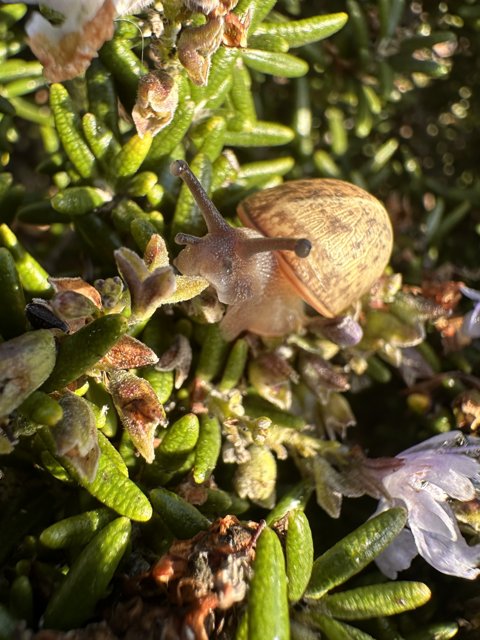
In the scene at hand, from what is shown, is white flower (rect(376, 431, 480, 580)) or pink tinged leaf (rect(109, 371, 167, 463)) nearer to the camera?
pink tinged leaf (rect(109, 371, 167, 463))

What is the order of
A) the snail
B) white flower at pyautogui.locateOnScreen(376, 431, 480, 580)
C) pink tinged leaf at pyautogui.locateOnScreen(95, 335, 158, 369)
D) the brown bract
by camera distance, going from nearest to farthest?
the brown bract, pink tinged leaf at pyautogui.locateOnScreen(95, 335, 158, 369), white flower at pyautogui.locateOnScreen(376, 431, 480, 580), the snail

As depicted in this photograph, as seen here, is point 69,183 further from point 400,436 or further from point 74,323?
point 400,436

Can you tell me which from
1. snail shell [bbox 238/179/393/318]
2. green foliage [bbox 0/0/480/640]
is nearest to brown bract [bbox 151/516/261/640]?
green foliage [bbox 0/0/480/640]

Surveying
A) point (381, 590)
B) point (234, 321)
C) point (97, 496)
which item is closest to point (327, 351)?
point (234, 321)

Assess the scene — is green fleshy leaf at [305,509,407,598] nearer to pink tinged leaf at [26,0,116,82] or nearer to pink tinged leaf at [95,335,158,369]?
pink tinged leaf at [95,335,158,369]

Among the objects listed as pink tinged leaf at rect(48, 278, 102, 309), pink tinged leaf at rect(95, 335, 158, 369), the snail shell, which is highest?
→ pink tinged leaf at rect(48, 278, 102, 309)

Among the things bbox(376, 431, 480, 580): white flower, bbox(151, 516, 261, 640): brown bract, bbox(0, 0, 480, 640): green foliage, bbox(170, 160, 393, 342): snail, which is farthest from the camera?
bbox(170, 160, 393, 342): snail

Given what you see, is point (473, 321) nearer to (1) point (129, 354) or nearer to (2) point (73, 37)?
(1) point (129, 354)
